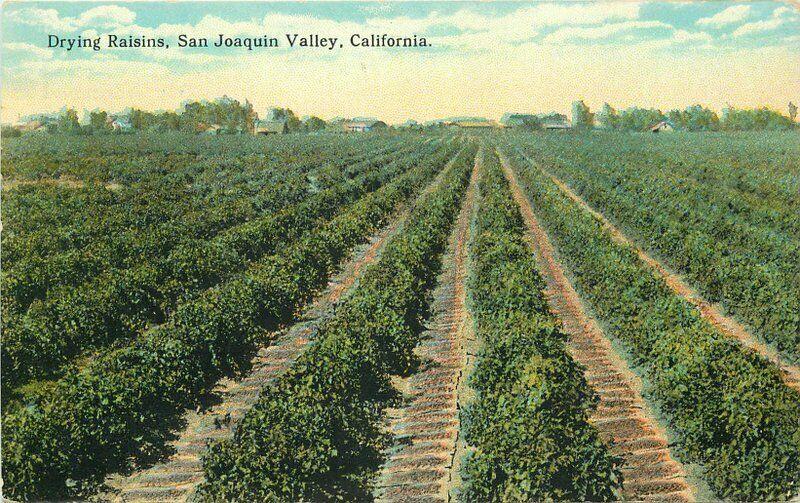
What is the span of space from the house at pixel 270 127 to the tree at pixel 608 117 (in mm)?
100612

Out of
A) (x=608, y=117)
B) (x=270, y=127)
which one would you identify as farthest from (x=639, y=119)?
(x=270, y=127)

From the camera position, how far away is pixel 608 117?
581 ft

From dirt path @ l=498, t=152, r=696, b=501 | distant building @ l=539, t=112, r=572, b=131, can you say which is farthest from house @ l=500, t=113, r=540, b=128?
dirt path @ l=498, t=152, r=696, b=501

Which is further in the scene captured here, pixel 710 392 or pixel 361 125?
pixel 361 125

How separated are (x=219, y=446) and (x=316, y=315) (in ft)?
27.7

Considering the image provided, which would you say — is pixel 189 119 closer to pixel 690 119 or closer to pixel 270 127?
pixel 270 127

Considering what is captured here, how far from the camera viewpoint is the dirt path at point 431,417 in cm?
929

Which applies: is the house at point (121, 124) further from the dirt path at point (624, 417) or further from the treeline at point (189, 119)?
the dirt path at point (624, 417)

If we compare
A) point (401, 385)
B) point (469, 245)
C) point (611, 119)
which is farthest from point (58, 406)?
point (611, 119)

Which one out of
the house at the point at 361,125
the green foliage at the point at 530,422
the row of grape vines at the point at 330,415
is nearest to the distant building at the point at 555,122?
the house at the point at 361,125

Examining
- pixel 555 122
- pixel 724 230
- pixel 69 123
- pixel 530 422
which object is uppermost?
pixel 555 122

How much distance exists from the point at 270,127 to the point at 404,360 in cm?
13927

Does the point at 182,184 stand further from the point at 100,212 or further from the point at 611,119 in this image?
the point at 611,119

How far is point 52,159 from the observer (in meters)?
55.4
